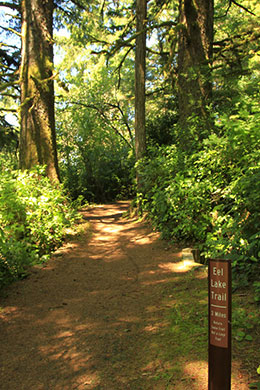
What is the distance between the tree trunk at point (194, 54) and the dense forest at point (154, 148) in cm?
3

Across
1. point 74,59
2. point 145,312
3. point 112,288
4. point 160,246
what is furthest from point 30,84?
point 74,59

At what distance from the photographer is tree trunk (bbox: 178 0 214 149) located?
8.88 m

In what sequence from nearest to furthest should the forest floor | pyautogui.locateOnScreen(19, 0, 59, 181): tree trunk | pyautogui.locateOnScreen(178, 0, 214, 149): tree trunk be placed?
1. the forest floor
2. pyautogui.locateOnScreen(178, 0, 214, 149): tree trunk
3. pyautogui.locateOnScreen(19, 0, 59, 181): tree trunk

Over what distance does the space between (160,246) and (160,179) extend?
1617 mm

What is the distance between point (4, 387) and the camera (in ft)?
9.53

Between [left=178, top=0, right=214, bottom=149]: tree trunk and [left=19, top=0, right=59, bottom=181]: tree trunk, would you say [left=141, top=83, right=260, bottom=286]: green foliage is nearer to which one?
[left=178, top=0, right=214, bottom=149]: tree trunk

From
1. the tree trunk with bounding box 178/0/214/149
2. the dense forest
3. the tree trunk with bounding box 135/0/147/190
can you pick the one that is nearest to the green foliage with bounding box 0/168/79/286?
the dense forest

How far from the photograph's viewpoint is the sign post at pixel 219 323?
1979 mm

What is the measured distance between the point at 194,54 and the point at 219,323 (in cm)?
873

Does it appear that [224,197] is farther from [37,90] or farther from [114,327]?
[37,90]

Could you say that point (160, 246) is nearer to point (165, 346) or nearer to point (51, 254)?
point (51, 254)

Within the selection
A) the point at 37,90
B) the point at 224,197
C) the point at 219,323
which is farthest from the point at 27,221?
the point at 219,323

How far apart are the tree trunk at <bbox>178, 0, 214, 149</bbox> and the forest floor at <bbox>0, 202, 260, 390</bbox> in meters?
4.46

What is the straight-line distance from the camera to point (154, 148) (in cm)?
925
